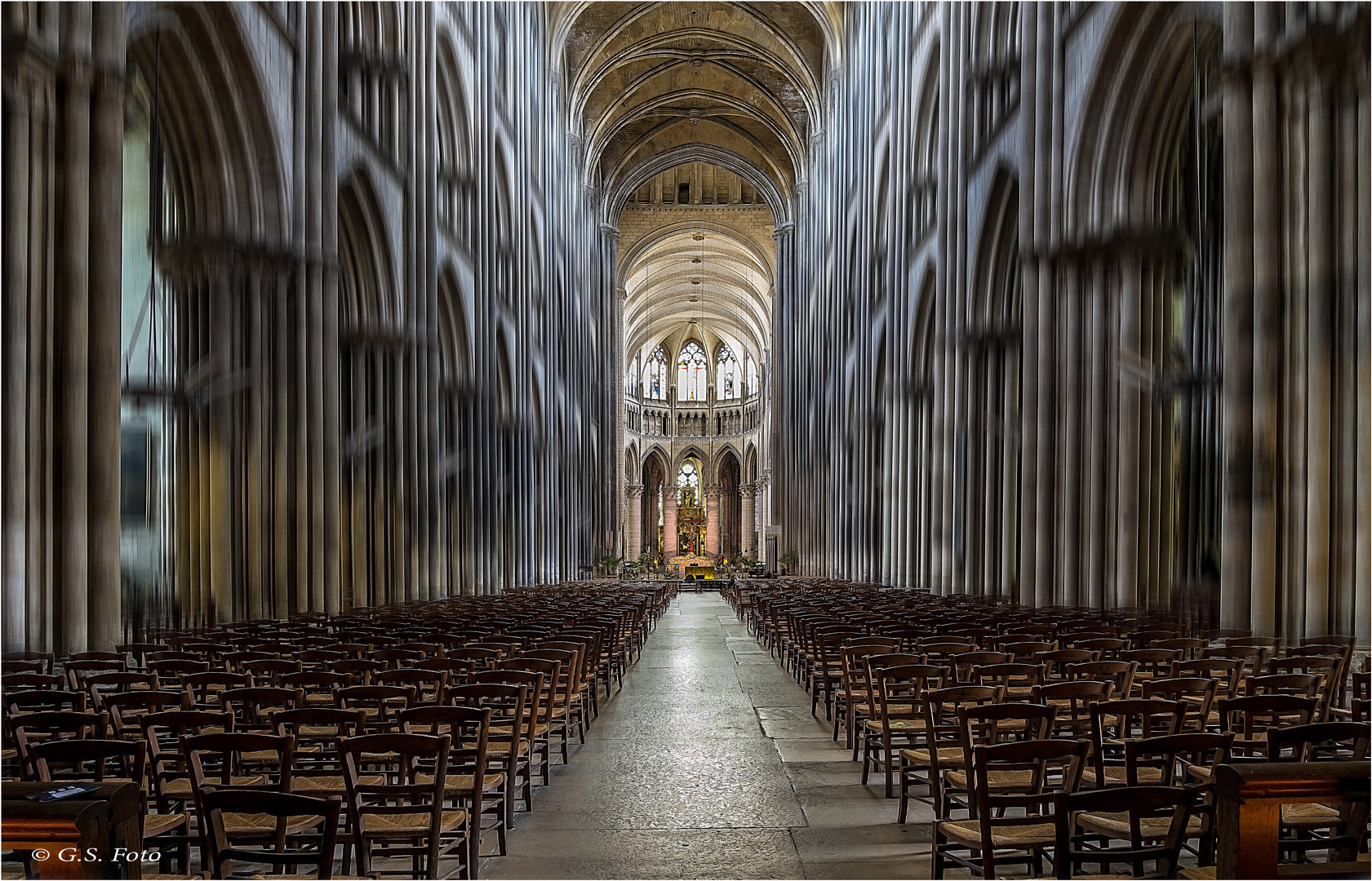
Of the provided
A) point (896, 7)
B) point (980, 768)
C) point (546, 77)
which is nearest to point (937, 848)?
point (980, 768)

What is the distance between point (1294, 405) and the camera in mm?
11977

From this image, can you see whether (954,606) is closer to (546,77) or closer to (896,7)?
(896,7)

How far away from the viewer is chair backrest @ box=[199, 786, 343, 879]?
383cm

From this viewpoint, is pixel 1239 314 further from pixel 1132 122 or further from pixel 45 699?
pixel 45 699

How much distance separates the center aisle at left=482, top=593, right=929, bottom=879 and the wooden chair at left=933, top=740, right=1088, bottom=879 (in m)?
0.35

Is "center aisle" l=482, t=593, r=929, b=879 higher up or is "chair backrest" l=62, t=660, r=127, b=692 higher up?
"chair backrest" l=62, t=660, r=127, b=692

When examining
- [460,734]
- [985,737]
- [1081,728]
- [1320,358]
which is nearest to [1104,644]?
[1081,728]

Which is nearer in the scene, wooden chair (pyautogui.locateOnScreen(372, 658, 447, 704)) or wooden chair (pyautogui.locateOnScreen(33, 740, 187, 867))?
wooden chair (pyautogui.locateOnScreen(33, 740, 187, 867))

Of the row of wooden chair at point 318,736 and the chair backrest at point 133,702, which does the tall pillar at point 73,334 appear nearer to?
the row of wooden chair at point 318,736

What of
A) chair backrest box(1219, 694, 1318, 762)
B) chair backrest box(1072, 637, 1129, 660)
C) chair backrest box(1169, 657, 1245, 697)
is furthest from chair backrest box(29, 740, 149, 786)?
chair backrest box(1072, 637, 1129, 660)

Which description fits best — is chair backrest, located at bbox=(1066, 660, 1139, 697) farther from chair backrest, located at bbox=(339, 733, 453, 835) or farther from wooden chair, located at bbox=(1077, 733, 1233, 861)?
chair backrest, located at bbox=(339, 733, 453, 835)

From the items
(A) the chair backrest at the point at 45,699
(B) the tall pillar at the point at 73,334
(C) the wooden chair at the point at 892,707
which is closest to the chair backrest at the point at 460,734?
(A) the chair backrest at the point at 45,699

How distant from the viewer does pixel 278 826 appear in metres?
4.51

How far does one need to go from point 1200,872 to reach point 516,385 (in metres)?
35.1
